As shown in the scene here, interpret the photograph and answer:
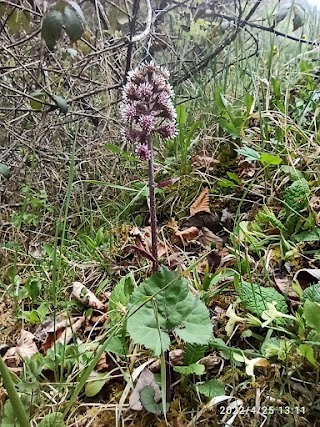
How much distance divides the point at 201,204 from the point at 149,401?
68cm

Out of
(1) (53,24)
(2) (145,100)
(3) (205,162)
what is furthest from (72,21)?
(3) (205,162)

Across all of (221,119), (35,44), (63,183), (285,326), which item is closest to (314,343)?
(285,326)

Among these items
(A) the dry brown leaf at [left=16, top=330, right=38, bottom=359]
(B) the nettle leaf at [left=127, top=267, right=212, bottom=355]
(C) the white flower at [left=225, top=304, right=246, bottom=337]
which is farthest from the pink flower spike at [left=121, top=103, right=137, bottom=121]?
(A) the dry brown leaf at [left=16, top=330, right=38, bottom=359]

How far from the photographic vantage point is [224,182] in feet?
4.26

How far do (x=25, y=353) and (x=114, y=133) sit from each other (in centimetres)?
117

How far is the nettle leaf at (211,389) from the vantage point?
2.53 ft

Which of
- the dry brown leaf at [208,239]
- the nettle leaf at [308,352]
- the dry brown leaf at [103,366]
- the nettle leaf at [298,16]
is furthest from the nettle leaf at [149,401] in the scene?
the nettle leaf at [298,16]

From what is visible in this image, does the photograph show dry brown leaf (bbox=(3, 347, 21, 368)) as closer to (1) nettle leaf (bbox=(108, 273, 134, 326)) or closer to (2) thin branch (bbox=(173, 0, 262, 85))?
(1) nettle leaf (bbox=(108, 273, 134, 326))

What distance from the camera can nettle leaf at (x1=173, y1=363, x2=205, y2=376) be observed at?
0.77m

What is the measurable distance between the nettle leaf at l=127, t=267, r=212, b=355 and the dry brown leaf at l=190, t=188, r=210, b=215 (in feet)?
1.90

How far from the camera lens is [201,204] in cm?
134

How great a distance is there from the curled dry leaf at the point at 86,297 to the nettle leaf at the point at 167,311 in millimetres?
318

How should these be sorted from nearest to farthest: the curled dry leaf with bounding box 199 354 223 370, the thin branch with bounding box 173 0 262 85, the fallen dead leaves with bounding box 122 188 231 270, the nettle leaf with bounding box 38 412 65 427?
1. the nettle leaf with bounding box 38 412 65 427
2. the curled dry leaf with bounding box 199 354 223 370
3. the fallen dead leaves with bounding box 122 188 231 270
4. the thin branch with bounding box 173 0 262 85

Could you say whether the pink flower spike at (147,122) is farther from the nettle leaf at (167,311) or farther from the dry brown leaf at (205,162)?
the dry brown leaf at (205,162)
